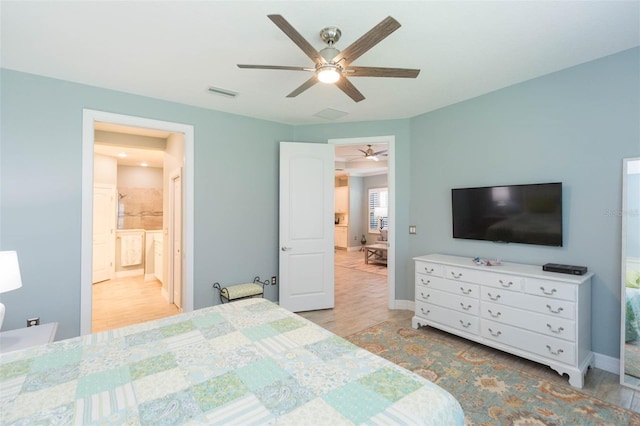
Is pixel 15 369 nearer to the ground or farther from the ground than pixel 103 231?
nearer to the ground

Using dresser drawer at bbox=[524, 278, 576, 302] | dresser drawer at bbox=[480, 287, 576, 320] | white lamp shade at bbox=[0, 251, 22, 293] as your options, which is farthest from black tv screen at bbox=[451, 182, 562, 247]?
white lamp shade at bbox=[0, 251, 22, 293]

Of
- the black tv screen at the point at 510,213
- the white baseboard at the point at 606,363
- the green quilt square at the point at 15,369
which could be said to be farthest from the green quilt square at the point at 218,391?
the white baseboard at the point at 606,363

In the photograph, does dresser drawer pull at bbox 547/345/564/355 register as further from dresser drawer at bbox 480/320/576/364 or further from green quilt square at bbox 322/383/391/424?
→ green quilt square at bbox 322/383/391/424

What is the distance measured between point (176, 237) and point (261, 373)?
3490mm

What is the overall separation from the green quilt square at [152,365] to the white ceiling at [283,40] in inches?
79.0

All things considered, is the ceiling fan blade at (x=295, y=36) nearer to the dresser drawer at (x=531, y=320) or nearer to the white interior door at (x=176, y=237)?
the dresser drawer at (x=531, y=320)

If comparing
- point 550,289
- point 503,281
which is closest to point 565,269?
point 550,289

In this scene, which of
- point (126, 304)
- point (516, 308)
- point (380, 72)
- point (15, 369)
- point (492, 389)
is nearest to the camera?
point (15, 369)

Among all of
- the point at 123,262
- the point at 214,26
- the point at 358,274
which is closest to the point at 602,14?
the point at 214,26

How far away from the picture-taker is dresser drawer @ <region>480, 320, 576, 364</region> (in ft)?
7.48

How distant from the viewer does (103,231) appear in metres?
5.56

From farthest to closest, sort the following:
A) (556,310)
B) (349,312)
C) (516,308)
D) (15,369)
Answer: (349,312), (516,308), (556,310), (15,369)

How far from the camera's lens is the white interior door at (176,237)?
3.96 metres

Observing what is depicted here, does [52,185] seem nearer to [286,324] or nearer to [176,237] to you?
[176,237]
